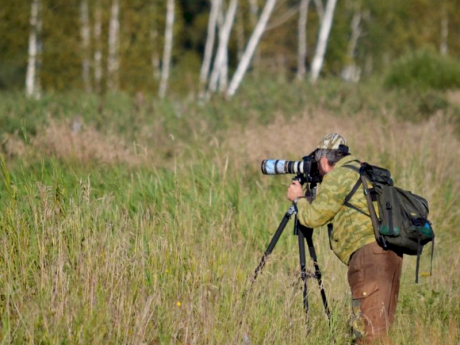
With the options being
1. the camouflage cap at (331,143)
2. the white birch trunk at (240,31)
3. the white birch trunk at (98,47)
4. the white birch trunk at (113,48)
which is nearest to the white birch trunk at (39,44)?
the white birch trunk at (98,47)

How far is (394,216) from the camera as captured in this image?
5695 millimetres

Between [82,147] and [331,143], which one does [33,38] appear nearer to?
[82,147]

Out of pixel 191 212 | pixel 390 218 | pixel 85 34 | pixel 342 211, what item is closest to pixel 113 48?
pixel 85 34

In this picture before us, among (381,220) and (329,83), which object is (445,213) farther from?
(329,83)

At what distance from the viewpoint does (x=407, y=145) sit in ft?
38.0

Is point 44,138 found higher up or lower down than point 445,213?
higher up

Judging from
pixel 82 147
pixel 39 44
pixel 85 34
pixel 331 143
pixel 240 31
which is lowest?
pixel 82 147

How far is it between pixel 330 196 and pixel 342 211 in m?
0.19

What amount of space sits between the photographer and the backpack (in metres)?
0.09

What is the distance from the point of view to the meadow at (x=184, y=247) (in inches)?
205

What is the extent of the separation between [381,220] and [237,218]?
2.82 m

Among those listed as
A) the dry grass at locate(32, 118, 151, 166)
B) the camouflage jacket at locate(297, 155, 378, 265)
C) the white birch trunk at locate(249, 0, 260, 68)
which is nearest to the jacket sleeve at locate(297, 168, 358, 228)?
the camouflage jacket at locate(297, 155, 378, 265)

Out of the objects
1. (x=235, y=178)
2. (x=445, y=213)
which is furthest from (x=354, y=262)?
(x=445, y=213)

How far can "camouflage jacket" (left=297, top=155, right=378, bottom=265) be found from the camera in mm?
5855
